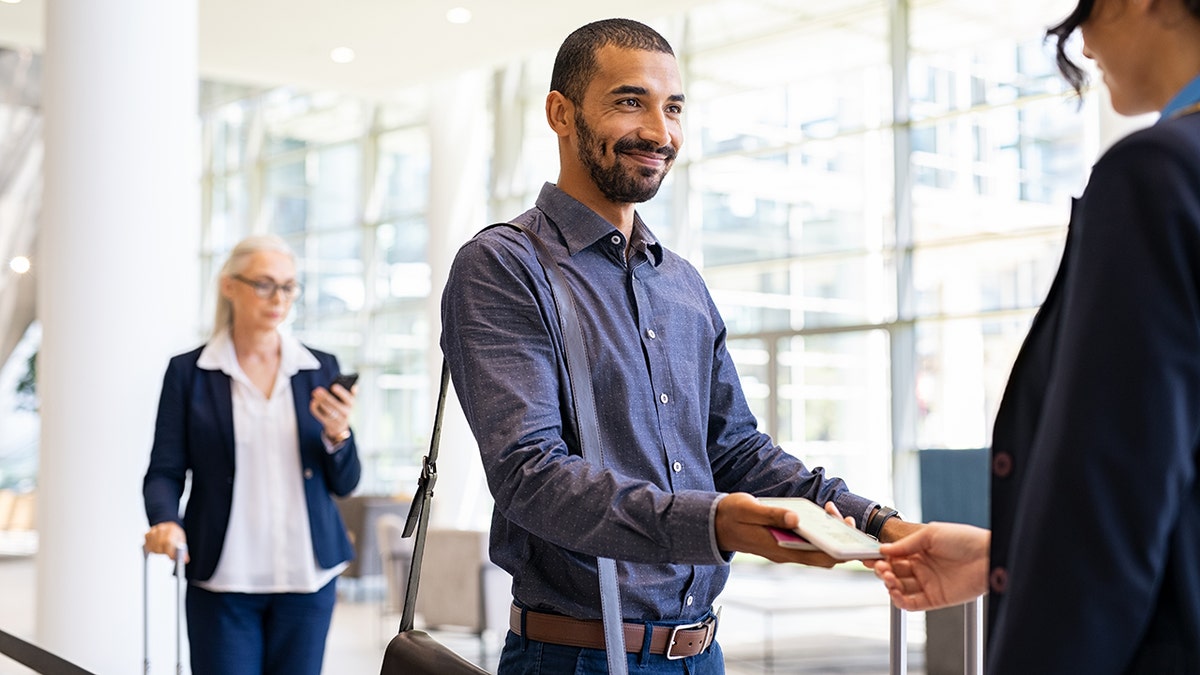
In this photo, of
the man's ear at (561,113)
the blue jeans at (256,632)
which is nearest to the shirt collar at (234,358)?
the blue jeans at (256,632)

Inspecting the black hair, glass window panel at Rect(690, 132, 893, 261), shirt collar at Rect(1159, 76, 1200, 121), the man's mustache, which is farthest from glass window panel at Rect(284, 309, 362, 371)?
shirt collar at Rect(1159, 76, 1200, 121)

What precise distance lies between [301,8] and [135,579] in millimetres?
6562

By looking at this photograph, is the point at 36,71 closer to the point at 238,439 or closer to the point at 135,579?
the point at 135,579

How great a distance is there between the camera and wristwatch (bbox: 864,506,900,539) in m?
2.07

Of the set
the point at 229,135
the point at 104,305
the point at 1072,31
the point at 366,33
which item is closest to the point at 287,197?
the point at 229,135

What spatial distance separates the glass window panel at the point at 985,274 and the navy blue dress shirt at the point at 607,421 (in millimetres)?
9313

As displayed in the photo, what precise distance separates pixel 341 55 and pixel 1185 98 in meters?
12.3

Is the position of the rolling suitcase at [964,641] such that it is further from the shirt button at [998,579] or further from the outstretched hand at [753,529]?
the shirt button at [998,579]

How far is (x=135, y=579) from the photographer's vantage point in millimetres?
6184

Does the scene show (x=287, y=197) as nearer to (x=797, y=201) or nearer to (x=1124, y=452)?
(x=797, y=201)

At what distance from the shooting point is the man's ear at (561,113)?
2211 mm

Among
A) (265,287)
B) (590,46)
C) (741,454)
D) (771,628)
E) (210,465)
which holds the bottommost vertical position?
(771,628)

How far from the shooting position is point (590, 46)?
2189 mm

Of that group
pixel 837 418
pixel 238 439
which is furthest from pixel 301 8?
pixel 238 439
